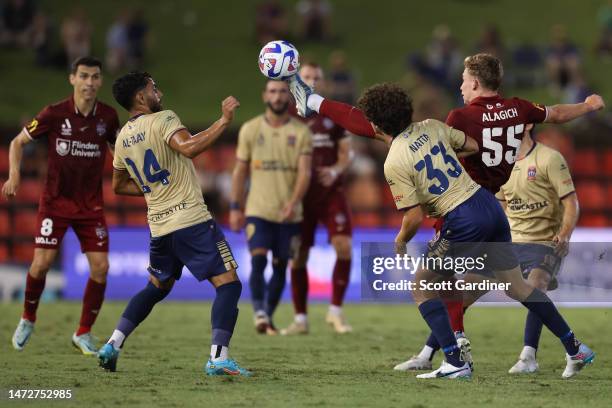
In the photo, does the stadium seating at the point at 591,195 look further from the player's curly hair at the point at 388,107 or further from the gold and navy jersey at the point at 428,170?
the player's curly hair at the point at 388,107

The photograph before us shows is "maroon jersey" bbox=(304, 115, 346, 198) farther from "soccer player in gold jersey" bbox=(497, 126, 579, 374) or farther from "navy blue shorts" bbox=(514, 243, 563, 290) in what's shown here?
"navy blue shorts" bbox=(514, 243, 563, 290)

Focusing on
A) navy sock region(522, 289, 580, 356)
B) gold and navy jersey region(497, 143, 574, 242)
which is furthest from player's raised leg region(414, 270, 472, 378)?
gold and navy jersey region(497, 143, 574, 242)

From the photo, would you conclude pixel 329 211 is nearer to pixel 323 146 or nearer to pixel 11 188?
pixel 323 146

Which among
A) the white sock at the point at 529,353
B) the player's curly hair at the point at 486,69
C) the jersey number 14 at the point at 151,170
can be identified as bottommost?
the white sock at the point at 529,353

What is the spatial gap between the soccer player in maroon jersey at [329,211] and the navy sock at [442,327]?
437cm

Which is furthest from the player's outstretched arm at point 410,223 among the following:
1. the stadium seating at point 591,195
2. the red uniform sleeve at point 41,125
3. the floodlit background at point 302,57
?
the stadium seating at point 591,195

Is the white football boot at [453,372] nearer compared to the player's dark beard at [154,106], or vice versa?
the white football boot at [453,372]

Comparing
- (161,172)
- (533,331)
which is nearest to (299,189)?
(533,331)

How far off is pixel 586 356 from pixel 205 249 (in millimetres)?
3002

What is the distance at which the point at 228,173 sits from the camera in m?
20.4

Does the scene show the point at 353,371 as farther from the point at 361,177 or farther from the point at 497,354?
the point at 361,177

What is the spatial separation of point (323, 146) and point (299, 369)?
441cm

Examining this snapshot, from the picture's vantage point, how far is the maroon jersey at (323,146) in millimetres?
12914

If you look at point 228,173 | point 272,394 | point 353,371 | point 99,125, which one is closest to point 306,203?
point 99,125
